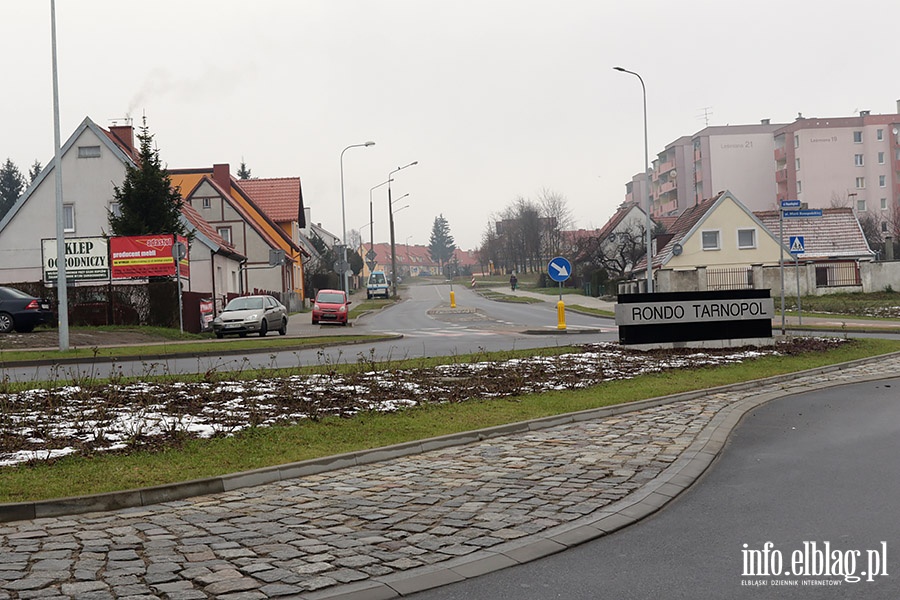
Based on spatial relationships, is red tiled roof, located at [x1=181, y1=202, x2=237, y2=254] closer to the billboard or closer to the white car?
the billboard

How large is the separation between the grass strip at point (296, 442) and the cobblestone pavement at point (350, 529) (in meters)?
0.56

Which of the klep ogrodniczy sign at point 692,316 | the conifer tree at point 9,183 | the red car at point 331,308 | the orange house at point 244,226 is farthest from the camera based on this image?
the conifer tree at point 9,183

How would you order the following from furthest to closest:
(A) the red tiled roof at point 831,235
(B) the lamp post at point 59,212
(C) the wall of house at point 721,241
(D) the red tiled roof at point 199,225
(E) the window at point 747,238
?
(E) the window at point 747,238 < (C) the wall of house at point 721,241 < (A) the red tiled roof at point 831,235 < (D) the red tiled roof at point 199,225 < (B) the lamp post at point 59,212

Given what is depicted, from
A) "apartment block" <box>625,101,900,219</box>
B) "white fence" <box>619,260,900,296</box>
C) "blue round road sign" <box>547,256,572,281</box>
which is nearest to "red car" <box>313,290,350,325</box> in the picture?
"blue round road sign" <box>547,256,572,281</box>

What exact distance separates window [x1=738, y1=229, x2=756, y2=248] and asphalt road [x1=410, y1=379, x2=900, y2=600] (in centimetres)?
5746

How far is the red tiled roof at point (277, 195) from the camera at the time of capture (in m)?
71.2

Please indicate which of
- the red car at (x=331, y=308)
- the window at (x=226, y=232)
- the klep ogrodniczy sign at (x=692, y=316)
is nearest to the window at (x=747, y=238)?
the red car at (x=331, y=308)

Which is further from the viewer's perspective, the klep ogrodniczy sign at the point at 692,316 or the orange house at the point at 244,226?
the orange house at the point at 244,226

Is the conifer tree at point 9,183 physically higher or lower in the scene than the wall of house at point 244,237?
higher

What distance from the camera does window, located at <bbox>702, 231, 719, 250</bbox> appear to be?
64375 millimetres

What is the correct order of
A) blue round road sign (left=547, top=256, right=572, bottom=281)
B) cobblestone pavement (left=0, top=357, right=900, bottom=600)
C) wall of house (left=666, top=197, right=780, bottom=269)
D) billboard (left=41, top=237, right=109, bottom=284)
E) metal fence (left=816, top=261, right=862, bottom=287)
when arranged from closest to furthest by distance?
cobblestone pavement (left=0, top=357, right=900, bottom=600) < blue round road sign (left=547, top=256, right=572, bottom=281) < billboard (left=41, top=237, right=109, bottom=284) < metal fence (left=816, top=261, right=862, bottom=287) < wall of house (left=666, top=197, right=780, bottom=269)

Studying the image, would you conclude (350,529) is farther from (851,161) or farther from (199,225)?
(851,161)

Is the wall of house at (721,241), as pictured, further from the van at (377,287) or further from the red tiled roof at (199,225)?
the red tiled roof at (199,225)

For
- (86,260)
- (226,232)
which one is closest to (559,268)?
(86,260)
